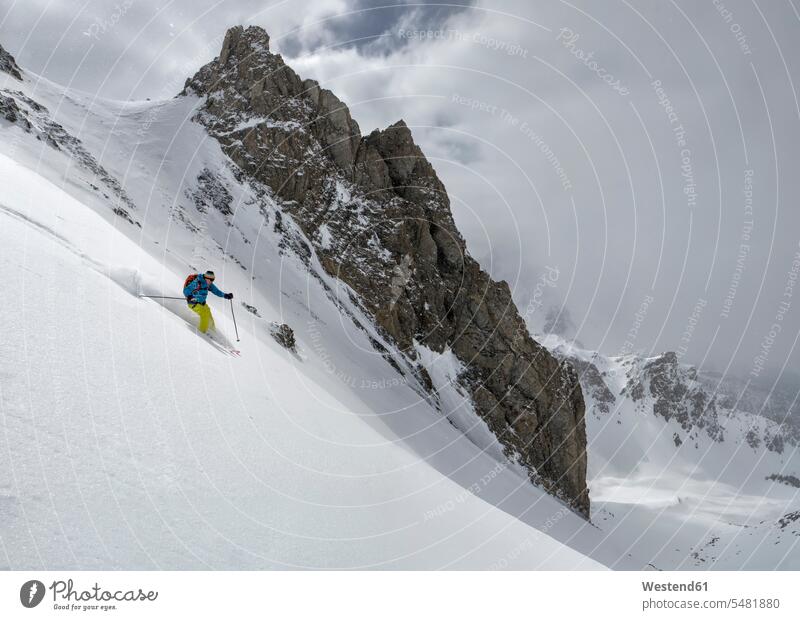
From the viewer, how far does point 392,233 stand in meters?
57.5

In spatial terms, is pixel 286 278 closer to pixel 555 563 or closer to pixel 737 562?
pixel 555 563

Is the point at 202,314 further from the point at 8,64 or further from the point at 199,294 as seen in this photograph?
the point at 8,64

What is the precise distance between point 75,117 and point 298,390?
47.3 m

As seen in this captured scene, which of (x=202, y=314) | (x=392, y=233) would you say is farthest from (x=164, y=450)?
(x=392, y=233)

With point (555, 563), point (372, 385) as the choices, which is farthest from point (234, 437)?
point (372, 385)

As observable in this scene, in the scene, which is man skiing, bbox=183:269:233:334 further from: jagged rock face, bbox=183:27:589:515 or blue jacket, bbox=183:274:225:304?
jagged rock face, bbox=183:27:589:515

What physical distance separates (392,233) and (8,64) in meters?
40.6

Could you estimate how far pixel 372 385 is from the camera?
33.0m

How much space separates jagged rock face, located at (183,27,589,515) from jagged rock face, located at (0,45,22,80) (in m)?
18.9

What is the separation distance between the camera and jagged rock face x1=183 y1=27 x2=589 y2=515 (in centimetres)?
5419

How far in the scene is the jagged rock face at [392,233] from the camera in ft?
178

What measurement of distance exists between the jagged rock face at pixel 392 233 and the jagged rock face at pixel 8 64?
18.9m
